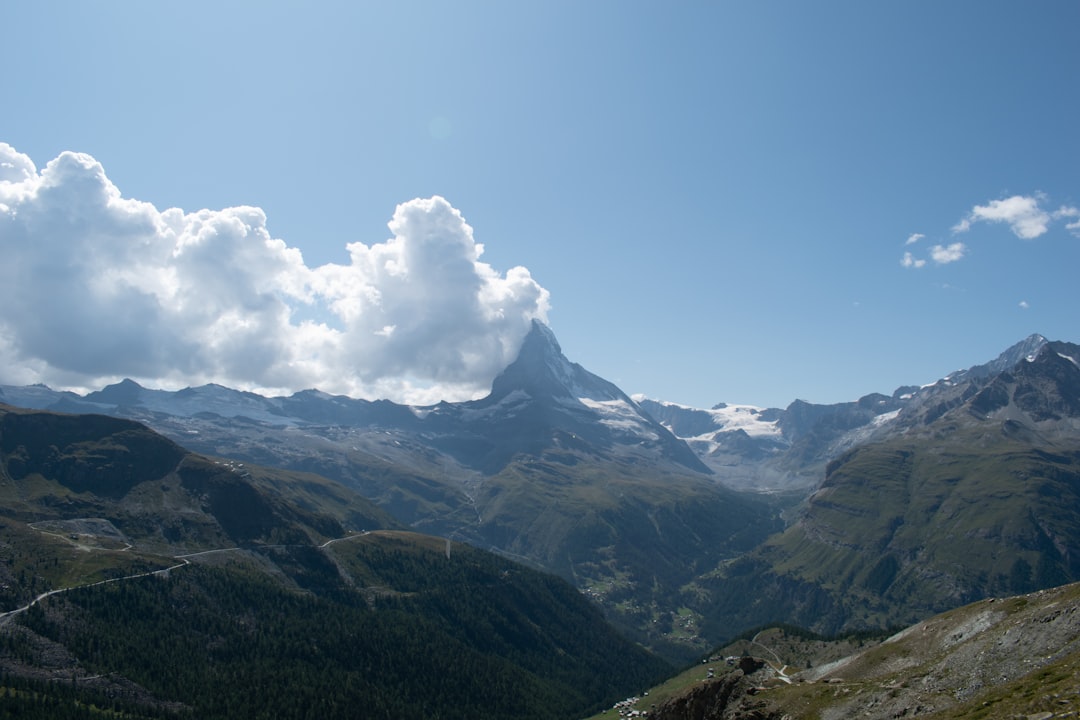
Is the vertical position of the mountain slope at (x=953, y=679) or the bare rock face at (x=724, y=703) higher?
the mountain slope at (x=953, y=679)

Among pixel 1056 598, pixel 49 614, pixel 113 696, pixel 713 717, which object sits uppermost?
pixel 1056 598

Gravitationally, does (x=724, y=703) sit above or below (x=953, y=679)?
below

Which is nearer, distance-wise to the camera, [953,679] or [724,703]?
[953,679]

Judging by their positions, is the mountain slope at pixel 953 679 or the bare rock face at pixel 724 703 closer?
the mountain slope at pixel 953 679

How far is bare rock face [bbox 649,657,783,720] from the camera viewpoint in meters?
86.0

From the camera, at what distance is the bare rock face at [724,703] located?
3386 inches

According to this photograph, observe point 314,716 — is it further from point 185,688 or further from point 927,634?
point 927,634

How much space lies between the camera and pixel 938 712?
64250 mm

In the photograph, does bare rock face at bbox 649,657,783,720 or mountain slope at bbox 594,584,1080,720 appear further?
bare rock face at bbox 649,657,783,720

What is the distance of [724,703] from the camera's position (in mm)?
95875

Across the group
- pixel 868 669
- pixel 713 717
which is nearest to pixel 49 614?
pixel 713 717

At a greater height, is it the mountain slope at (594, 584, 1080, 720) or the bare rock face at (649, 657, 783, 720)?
the mountain slope at (594, 584, 1080, 720)

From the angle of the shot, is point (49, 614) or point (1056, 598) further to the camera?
point (49, 614)

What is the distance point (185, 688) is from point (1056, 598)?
208599 mm
